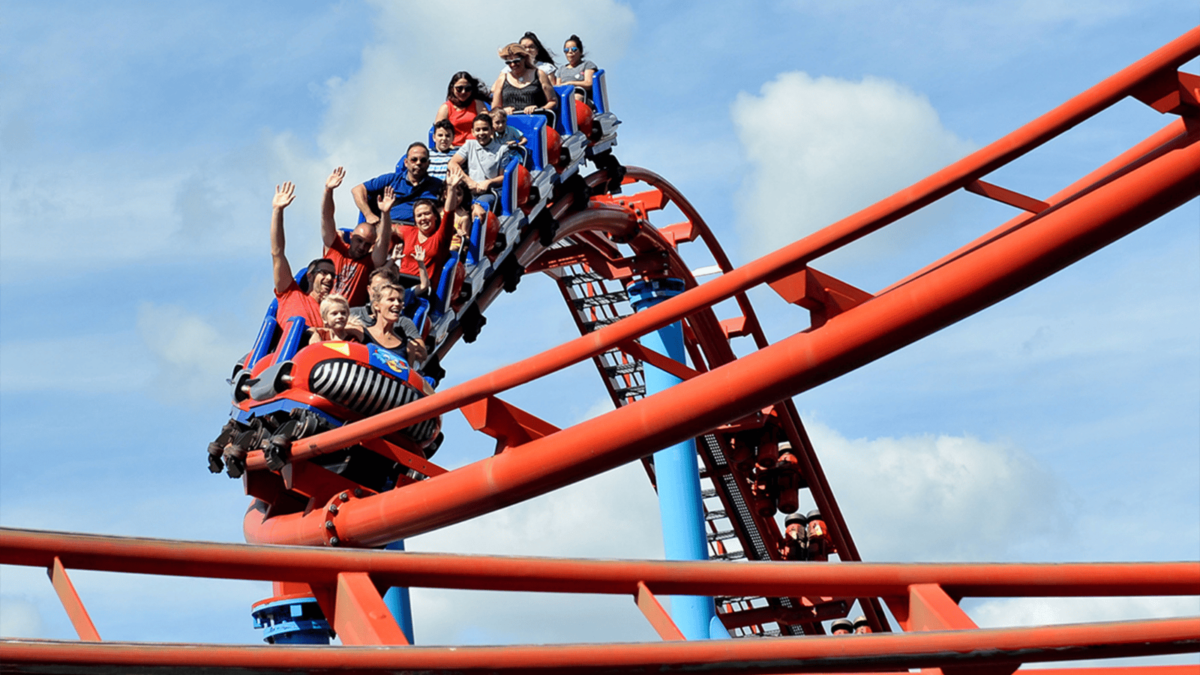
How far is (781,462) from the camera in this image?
10.3 m

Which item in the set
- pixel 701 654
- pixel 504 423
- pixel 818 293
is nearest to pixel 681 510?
pixel 504 423

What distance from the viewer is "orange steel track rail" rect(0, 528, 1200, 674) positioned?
81.5 inches

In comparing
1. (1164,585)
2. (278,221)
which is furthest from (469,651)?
(278,221)

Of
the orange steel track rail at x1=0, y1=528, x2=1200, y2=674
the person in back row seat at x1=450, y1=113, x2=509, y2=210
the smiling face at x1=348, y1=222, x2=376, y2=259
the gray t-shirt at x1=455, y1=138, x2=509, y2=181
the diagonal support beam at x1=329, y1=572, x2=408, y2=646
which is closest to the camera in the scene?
the orange steel track rail at x1=0, y1=528, x2=1200, y2=674

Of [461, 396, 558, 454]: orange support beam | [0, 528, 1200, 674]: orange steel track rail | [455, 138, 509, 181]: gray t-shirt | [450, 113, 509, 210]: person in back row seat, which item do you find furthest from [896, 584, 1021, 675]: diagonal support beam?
[455, 138, 509, 181]: gray t-shirt

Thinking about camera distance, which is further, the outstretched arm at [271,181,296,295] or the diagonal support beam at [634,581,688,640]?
the outstretched arm at [271,181,296,295]

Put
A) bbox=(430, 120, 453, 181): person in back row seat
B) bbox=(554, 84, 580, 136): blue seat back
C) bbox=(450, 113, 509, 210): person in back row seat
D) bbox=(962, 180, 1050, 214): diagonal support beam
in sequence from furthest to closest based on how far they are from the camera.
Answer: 1. bbox=(554, 84, 580, 136): blue seat back
2. bbox=(430, 120, 453, 181): person in back row seat
3. bbox=(450, 113, 509, 210): person in back row seat
4. bbox=(962, 180, 1050, 214): diagonal support beam

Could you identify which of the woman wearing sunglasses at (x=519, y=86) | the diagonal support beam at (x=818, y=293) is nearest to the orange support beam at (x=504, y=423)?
the diagonal support beam at (x=818, y=293)

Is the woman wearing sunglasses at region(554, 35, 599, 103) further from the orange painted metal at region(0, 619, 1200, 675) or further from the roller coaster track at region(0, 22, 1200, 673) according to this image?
the orange painted metal at region(0, 619, 1200, 675)

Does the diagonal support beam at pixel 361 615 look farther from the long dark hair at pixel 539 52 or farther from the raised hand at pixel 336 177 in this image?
the long dark hair at pixel 539 52

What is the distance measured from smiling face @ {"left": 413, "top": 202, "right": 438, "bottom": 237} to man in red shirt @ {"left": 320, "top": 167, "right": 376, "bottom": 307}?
0.28 meters

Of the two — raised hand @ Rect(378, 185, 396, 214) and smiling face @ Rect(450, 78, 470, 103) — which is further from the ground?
smiling face @ Rect(450, 78, 470, 103)

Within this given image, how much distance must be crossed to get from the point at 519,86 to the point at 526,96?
9cm

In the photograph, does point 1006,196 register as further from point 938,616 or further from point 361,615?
point 361,615
